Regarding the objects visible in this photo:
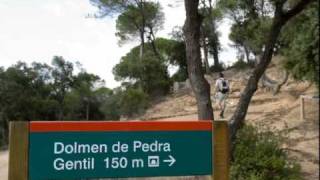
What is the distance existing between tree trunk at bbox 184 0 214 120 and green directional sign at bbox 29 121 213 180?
6.08 meters

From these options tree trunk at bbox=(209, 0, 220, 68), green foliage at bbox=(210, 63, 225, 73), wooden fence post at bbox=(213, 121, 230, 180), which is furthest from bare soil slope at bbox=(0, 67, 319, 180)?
wooden fence post at bbox=(213, 121, 230, 180)

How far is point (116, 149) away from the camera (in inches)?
185

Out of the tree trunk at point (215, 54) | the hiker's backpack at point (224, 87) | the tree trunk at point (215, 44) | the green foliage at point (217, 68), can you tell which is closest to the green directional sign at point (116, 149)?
the hiker's backpack at point (224, 87)

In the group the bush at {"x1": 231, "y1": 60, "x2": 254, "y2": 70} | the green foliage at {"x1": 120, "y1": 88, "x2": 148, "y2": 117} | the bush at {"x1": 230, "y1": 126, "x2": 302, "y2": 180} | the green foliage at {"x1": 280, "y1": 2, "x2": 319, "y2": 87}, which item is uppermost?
the bush at {"x1": 231, "y1": 60, "x2": 254, "y2": 70}

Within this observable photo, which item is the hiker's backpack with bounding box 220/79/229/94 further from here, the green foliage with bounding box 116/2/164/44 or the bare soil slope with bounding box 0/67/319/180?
the green foliage with bounding box 116/2/164/44

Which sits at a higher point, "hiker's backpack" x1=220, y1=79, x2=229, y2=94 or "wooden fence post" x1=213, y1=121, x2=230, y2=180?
"hiker's backpack" x1=220, y1=79, x2=229, y2=94

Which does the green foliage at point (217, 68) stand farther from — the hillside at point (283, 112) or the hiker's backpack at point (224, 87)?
the hiker's backpack at point (224, 87)

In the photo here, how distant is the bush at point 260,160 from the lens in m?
10.6

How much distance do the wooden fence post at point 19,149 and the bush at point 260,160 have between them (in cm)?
607

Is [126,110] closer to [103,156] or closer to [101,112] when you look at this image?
[101,112]

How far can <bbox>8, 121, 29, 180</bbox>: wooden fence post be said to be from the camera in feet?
15.1

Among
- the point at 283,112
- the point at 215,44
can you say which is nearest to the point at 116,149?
the point at 283,112

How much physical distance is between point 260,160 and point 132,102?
Result: 73.9ft

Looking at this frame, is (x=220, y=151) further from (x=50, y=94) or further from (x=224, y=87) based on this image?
(x=50, y=94)
